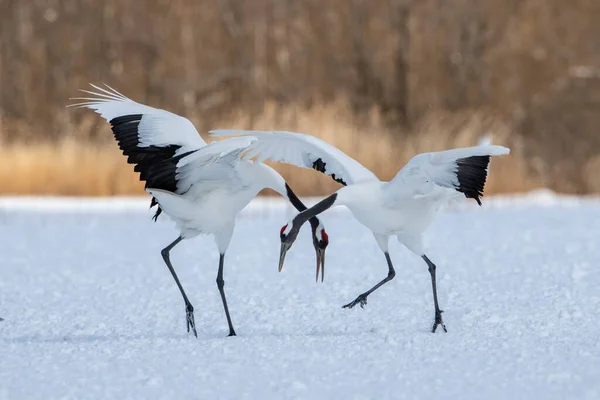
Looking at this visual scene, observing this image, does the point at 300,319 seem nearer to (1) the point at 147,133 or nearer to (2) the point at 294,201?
(2) the point at 294,201

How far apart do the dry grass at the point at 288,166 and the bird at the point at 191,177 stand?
28.0 feet

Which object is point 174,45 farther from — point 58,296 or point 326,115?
point 58,296

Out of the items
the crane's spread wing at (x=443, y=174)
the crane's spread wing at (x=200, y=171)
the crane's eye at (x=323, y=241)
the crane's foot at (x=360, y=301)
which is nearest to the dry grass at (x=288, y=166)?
the crane's foot at (x=360, y=301)

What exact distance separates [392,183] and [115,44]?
21.2 meters

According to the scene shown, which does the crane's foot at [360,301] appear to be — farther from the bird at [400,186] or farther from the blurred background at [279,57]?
the blurred background at [279,57]

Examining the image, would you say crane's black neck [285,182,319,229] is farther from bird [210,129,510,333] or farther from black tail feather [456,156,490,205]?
black tail feather [456,156,490,205]

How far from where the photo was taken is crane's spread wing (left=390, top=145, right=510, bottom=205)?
5.65 meters

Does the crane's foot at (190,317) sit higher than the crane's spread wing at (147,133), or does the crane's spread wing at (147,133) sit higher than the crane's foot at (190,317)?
the crane's spread wing at (147,133)

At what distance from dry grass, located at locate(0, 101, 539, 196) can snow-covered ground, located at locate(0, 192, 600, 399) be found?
10.9 ft

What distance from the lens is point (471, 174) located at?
5711mm

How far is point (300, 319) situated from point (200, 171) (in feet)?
3.42

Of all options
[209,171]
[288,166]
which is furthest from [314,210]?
[288,166]

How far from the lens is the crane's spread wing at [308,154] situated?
5.94m

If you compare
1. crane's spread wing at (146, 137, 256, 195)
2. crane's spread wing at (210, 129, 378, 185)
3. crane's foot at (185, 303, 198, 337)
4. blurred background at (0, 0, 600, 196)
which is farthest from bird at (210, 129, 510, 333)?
blurred background at (0, 0, 600, 196)
